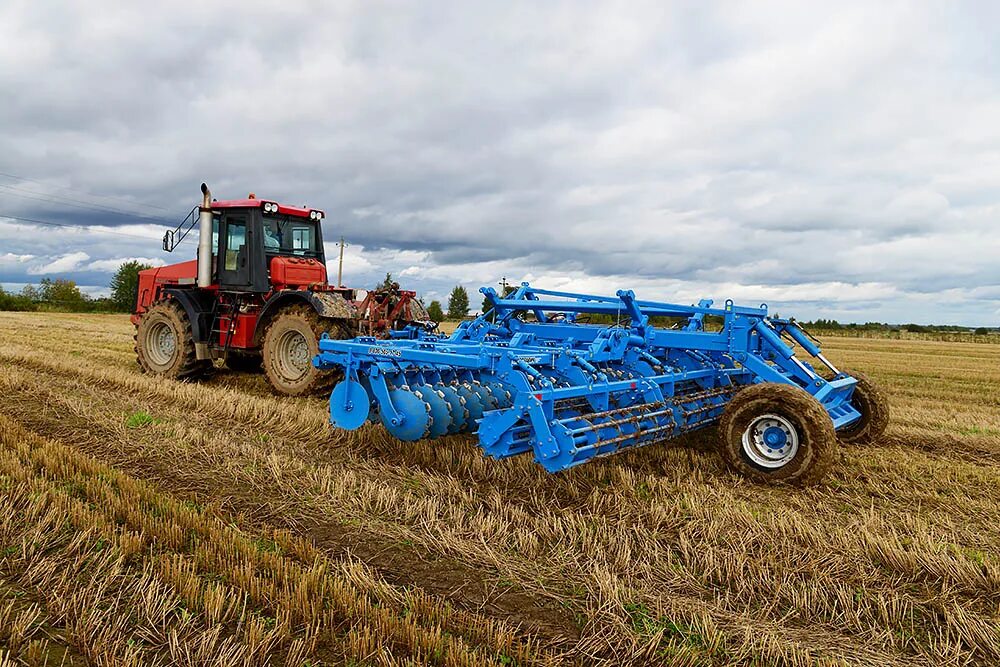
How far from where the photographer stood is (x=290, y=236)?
9609 millimetres

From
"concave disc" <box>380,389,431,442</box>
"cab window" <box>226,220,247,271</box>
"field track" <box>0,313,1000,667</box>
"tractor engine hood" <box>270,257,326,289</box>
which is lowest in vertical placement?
"field track" <box>0,313,1000,667</box>

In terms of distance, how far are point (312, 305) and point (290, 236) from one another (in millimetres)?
1775

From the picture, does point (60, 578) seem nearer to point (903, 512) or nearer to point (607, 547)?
point (607, 547)

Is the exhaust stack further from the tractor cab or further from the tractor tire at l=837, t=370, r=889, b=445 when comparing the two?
the tractor tire at l=837, t=370, r=889, b=445

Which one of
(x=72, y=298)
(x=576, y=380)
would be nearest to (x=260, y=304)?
(x=576, y=380)

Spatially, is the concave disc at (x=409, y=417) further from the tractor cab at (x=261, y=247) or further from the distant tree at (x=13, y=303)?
the distant tree at (x=13, y=303)

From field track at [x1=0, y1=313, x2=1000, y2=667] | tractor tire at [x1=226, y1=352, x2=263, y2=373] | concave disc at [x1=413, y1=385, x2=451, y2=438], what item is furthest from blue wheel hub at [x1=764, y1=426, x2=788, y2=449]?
tractor tire at [x1=226, y1=352, x2=263, y2=373]

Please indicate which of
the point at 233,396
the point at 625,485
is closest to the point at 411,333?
the point at 233,396

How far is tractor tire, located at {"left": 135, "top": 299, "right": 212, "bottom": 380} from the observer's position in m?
9.59

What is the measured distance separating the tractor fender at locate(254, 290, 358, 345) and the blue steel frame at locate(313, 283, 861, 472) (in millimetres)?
1715

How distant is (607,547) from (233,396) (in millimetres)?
5465

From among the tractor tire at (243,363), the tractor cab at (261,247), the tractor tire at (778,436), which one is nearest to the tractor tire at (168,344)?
the tractor tire at (243,363)

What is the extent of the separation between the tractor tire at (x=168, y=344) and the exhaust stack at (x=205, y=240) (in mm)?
681

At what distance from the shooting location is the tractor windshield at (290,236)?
9.32m
